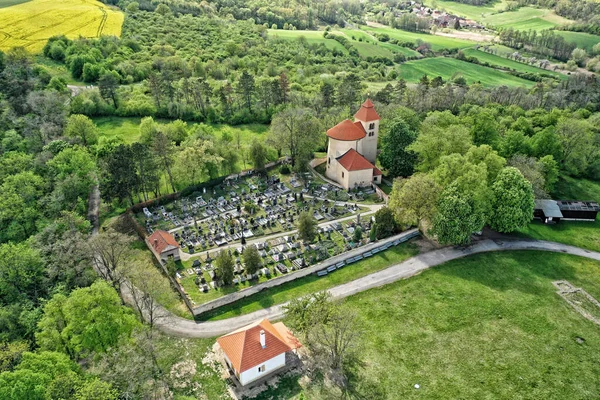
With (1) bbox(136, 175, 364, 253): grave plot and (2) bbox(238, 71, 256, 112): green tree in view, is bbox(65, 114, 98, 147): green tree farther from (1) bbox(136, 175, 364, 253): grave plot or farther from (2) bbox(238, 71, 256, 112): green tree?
(2) bbox(238, 71, 256, 112): green tree

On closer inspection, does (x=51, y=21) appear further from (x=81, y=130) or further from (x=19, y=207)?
(x=19, y=207)

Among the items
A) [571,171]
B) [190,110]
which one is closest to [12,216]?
[190,110]

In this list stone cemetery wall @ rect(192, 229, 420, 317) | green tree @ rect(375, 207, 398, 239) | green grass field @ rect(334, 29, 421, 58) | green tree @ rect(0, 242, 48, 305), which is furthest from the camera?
green grass field @ rect(334, 29, 421, 58)

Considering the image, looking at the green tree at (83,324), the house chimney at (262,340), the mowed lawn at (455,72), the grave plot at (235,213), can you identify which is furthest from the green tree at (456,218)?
the mowed lawn at (455,72)

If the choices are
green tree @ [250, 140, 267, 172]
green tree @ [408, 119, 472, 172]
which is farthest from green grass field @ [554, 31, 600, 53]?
green tree @ [250, 140, 267, 172]

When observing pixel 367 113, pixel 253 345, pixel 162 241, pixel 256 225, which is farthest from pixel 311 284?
pixel 367 113

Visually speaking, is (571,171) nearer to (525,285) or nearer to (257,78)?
(525,285)

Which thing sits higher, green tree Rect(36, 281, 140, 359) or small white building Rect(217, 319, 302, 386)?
green tree Rect(36, 281, 140, 359)
